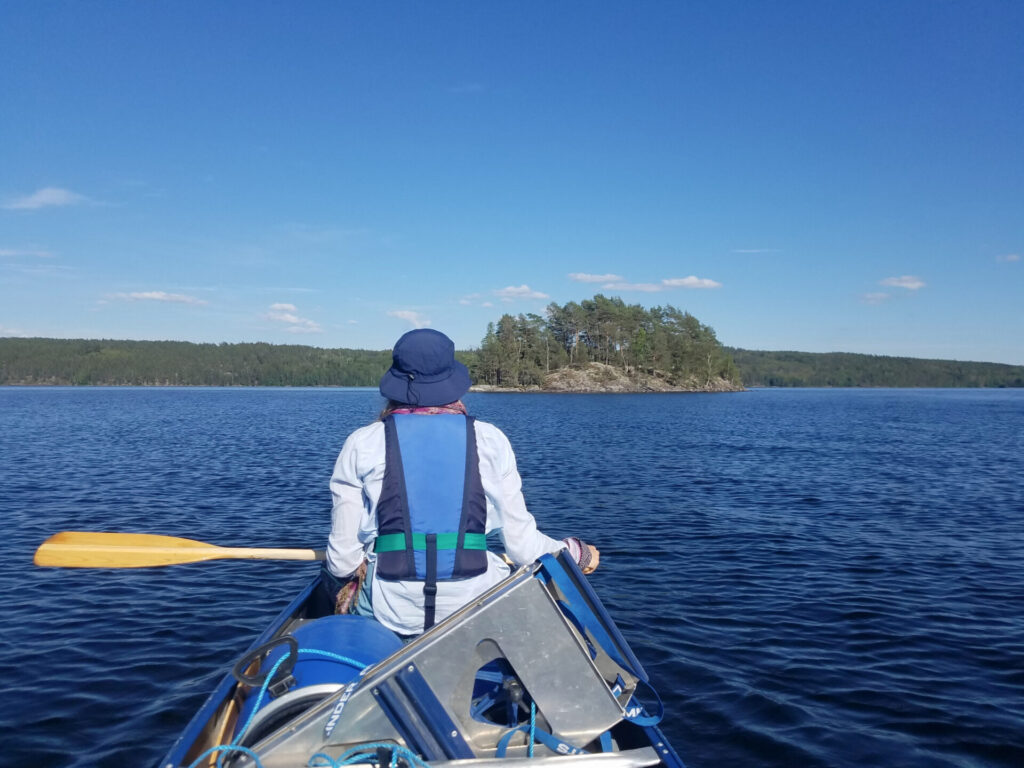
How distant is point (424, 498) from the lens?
Result: 382 centimetres

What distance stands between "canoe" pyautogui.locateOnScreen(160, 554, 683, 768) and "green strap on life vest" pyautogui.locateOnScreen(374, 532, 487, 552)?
0.45 metres

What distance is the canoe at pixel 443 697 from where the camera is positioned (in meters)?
A: 3.05

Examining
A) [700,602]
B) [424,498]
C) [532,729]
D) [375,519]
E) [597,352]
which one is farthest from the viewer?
[597,352]

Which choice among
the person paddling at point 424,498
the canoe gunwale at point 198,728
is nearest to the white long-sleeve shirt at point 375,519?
the person paddling at point 424,498

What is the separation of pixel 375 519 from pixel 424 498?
345 mm

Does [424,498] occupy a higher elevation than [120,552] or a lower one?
higher

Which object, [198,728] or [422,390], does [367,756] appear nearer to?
[198,728]

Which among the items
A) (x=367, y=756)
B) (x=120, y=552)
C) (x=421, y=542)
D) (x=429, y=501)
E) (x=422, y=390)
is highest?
(x=422, y=390)

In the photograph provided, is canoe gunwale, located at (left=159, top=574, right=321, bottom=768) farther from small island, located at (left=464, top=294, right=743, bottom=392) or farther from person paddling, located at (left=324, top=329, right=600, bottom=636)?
small island, located at (left=464, top=294, right=743, bottom=392)

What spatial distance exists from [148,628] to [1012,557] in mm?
13487

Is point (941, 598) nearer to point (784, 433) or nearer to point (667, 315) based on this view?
point (784, 433)

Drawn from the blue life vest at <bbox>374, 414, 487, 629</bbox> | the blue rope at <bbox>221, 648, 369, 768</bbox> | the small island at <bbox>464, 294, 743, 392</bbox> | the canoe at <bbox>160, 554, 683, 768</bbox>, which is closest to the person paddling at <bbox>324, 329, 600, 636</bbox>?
the blue life vest at <bbox>374, 414, 487, 629</bbox>

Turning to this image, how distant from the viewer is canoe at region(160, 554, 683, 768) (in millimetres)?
3047

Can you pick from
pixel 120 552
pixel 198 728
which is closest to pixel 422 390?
pixel 198 728
